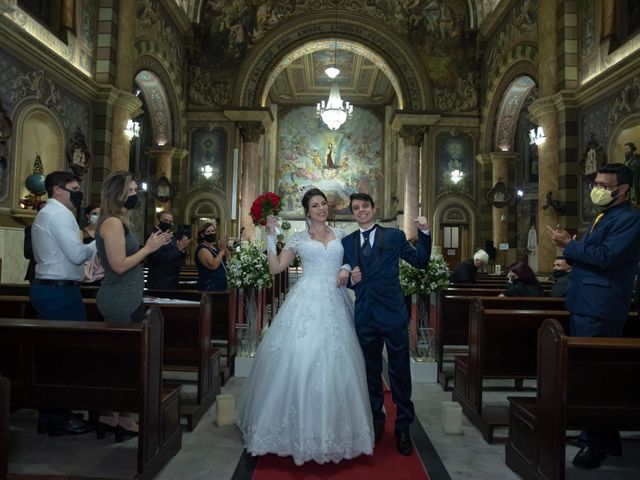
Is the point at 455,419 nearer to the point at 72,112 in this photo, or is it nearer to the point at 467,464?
the point at 467,464

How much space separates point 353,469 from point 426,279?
3.46 metres

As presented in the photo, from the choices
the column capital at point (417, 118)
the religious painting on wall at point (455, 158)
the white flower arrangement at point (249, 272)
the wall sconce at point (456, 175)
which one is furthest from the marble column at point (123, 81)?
the wall sconce at point (456, 175)

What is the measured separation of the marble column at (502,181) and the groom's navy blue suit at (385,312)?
14.5 metres

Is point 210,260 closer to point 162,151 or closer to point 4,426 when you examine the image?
point 4,426

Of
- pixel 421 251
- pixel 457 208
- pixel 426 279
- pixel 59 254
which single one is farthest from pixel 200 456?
pixel 457 208

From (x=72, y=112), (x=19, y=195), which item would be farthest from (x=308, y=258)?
(x=72, y=112)

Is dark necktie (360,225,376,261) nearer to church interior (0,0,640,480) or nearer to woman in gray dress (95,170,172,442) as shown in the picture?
woman in gray dress (95,170,172,442)

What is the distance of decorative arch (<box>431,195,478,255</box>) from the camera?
1825cm

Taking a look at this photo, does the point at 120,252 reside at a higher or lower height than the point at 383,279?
higher

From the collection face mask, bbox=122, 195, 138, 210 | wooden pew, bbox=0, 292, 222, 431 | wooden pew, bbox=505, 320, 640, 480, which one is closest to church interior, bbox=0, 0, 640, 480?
wooden pew, bbox=0, 292, 222, 431

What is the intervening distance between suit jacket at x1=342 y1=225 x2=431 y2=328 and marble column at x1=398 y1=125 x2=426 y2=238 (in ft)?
48.4

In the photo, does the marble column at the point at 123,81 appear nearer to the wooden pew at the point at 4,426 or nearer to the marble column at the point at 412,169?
the marble column at the point at 412,169

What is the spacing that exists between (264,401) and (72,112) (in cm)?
973

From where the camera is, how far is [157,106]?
17.1 metres
